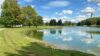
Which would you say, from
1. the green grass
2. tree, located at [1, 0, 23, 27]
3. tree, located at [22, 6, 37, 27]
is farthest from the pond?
tree, located at [22, 6, 37, 27]

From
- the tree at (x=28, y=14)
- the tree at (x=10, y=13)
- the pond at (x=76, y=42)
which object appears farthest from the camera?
the tree at (x=28, y=14)

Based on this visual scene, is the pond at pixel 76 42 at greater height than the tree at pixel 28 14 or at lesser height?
lesser

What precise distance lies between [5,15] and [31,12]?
55.3 ft

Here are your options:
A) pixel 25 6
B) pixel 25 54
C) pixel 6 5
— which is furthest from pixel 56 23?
pixel 25 54

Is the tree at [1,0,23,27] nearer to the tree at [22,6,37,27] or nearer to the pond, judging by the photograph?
the tree at [22,6,37,27]

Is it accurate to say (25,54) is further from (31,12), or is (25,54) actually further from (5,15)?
(31,12)

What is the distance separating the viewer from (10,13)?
7362 centimetres

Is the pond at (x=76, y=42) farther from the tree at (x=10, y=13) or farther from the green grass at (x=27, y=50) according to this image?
the tree at (x=10, y=13)

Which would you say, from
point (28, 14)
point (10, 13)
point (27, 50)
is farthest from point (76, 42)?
point (28, 14)

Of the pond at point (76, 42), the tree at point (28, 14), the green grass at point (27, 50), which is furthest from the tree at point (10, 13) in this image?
the green grass at point (27, 50)

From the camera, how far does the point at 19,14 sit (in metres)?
75.1

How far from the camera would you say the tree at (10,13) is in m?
73.6

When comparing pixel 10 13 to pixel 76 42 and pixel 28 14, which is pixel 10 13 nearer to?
pixel 28 14

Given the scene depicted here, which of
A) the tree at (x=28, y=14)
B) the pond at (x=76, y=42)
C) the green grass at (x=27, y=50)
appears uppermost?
the tree at (x=28, y=14)
